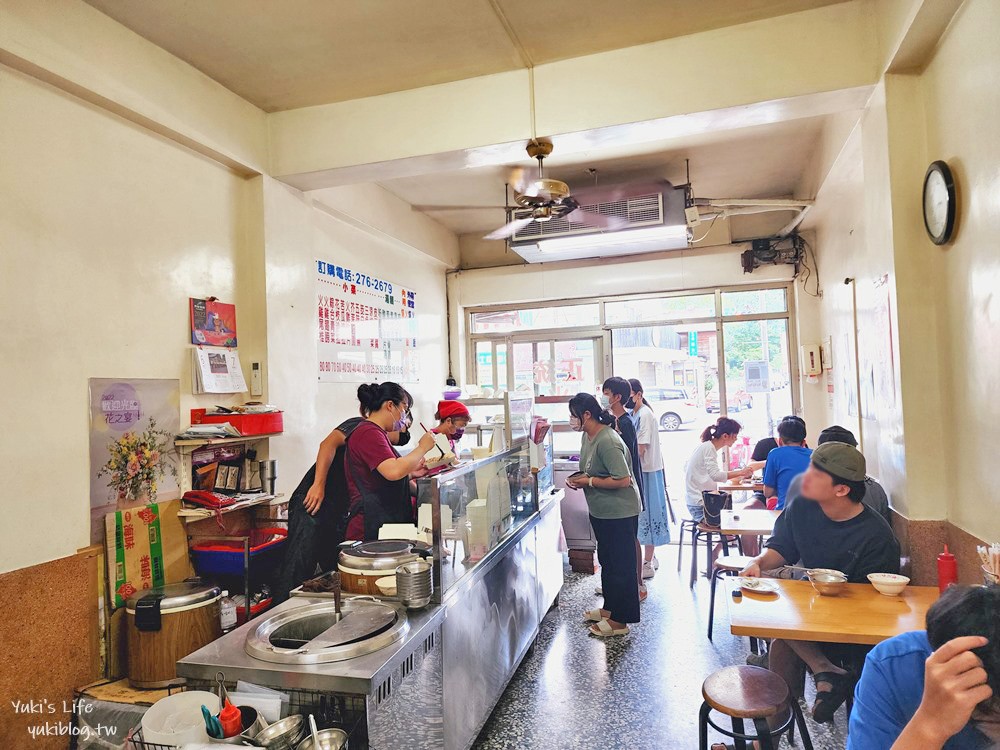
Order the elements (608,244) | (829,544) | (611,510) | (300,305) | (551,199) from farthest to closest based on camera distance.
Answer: (608,244)
(300,305)
(611,510)
(551,199)
(829,544)

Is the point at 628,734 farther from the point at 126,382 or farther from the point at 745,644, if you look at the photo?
the point at 126,382

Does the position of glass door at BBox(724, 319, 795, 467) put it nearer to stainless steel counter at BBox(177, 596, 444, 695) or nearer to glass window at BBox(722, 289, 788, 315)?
glass window at BBox(722, 289, 788, 315)

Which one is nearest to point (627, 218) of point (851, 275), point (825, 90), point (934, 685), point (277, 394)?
point (851, 275)

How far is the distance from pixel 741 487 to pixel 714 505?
0.67 metres

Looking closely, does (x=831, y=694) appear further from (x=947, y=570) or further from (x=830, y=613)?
(x=947, y=570)

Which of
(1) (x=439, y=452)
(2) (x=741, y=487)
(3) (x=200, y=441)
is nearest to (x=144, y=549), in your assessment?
(3) (x=200, y=441)

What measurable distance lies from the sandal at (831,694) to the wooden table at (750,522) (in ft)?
3.66

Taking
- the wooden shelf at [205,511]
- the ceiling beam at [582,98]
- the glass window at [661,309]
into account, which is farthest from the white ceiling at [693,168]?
the wooden shelf at [205,511]

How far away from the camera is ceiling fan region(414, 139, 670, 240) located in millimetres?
3436

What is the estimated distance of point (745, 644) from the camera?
3.59 meters

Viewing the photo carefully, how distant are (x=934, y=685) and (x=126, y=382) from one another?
127 inches

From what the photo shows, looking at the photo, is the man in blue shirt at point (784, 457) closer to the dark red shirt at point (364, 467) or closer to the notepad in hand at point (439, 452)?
the notepad in hand at point (439, 452)

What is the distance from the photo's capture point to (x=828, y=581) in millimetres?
2330

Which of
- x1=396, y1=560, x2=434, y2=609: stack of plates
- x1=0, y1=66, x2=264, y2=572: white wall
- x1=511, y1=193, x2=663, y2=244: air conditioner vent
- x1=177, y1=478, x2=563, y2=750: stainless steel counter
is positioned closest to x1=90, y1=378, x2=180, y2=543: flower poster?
x1=0, y1=66, x2=264, y2=572: white wall
